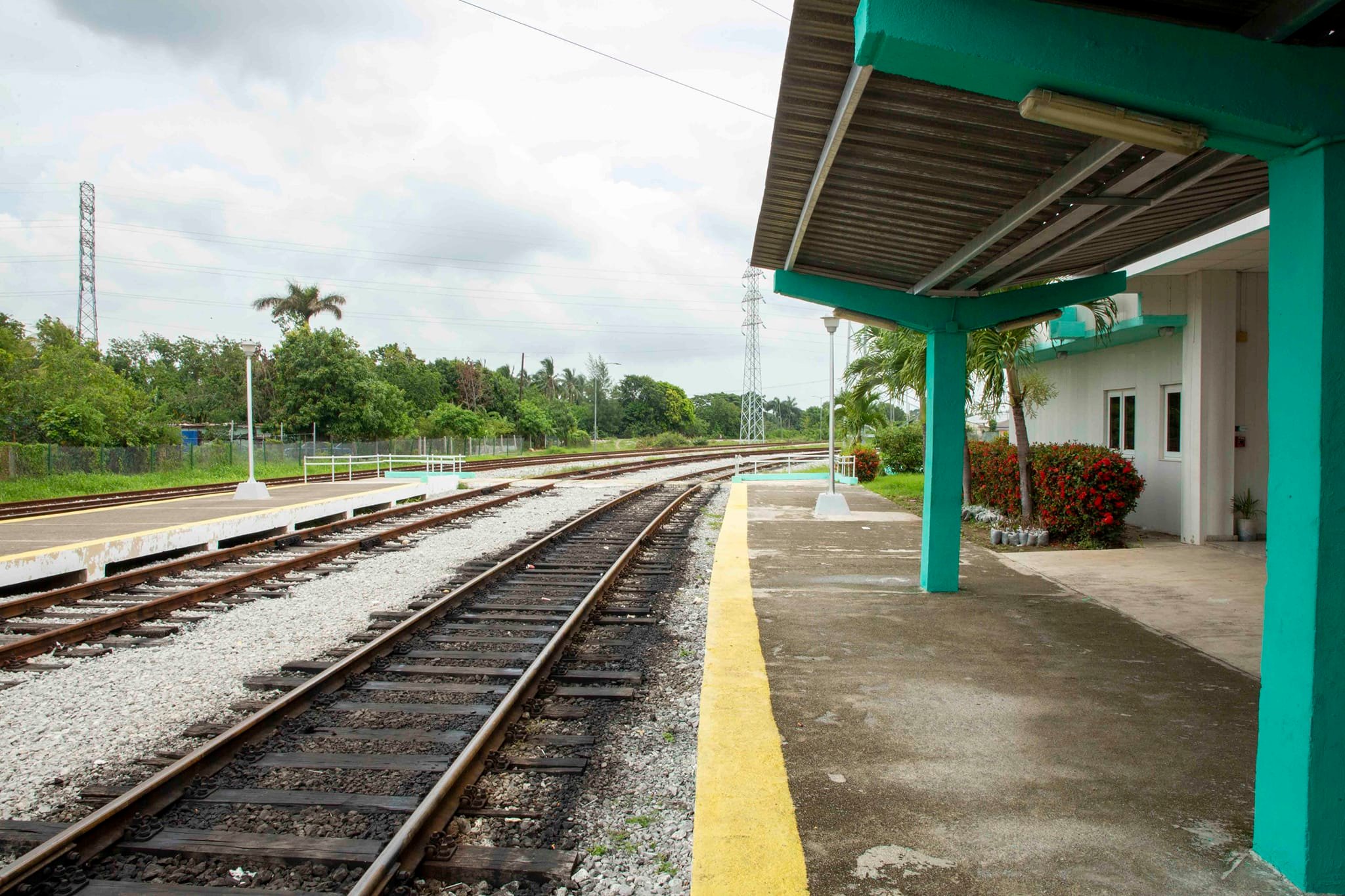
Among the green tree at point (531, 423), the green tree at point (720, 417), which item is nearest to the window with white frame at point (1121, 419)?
the green tree at point (531, 423)

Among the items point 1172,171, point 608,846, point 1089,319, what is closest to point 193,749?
point 608,846

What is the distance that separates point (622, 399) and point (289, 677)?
81.2 meters

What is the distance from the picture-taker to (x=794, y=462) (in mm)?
40625

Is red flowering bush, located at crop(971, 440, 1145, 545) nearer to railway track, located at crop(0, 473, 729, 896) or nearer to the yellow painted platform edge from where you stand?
railway track, located at crop(0, 473, 729, 896)

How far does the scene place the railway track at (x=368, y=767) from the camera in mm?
3199

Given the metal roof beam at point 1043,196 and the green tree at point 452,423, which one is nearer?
the metal roof beam at point 1043,196

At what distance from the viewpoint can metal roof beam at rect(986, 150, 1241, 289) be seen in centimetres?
440

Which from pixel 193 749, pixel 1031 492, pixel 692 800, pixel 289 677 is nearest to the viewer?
pixel 692 800

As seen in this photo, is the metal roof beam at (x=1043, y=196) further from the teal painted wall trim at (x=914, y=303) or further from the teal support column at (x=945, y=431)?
the teal support column at (x=945, y=431)

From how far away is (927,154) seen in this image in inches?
189

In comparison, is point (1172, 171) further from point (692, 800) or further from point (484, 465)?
point (484, 465)

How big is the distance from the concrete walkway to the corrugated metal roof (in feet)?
9.06

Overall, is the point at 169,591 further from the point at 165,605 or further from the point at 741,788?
the point at 741,788

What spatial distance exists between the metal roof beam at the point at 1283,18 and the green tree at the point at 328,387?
126ft
